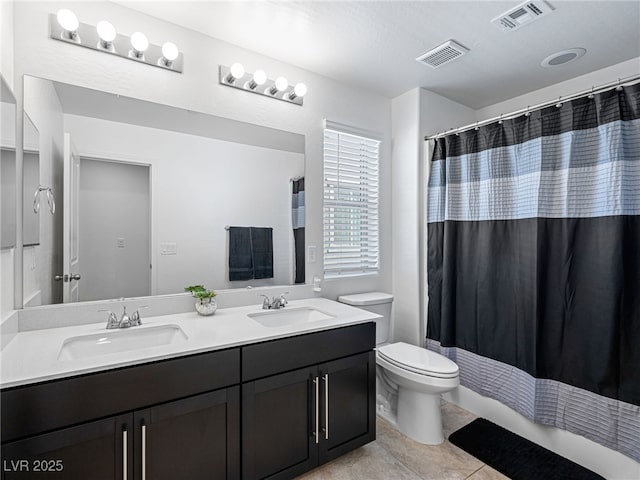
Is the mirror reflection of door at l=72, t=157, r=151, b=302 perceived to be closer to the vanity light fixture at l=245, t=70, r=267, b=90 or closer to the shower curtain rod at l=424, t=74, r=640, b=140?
the vanity light fixture at l=245, t=70, r=267, b=90

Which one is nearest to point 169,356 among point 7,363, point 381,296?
point 7,363

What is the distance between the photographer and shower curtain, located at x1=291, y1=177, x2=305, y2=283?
223 centimetres

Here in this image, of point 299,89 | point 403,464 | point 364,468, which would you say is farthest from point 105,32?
point 403,464

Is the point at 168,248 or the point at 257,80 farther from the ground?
the point at 257,80

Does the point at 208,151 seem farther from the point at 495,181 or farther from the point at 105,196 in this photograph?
the point at 495,181

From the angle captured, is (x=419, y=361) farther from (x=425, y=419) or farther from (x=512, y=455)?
(x=512, y=455)

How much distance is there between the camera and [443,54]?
2059 mm

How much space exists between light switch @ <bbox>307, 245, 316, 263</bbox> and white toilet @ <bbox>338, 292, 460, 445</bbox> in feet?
2.22

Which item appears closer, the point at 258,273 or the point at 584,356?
the point at 584,356

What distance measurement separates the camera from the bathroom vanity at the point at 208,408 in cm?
105

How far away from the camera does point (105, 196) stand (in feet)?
5.36

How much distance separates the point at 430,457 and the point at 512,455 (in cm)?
48

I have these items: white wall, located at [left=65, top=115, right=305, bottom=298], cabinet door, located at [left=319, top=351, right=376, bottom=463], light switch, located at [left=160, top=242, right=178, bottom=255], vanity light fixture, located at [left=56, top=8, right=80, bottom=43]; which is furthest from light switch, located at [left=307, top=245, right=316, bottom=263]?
vanity light fixture, located at [left=56, top=8, right=80, bottom=43]

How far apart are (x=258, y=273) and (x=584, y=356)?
1961 mm
